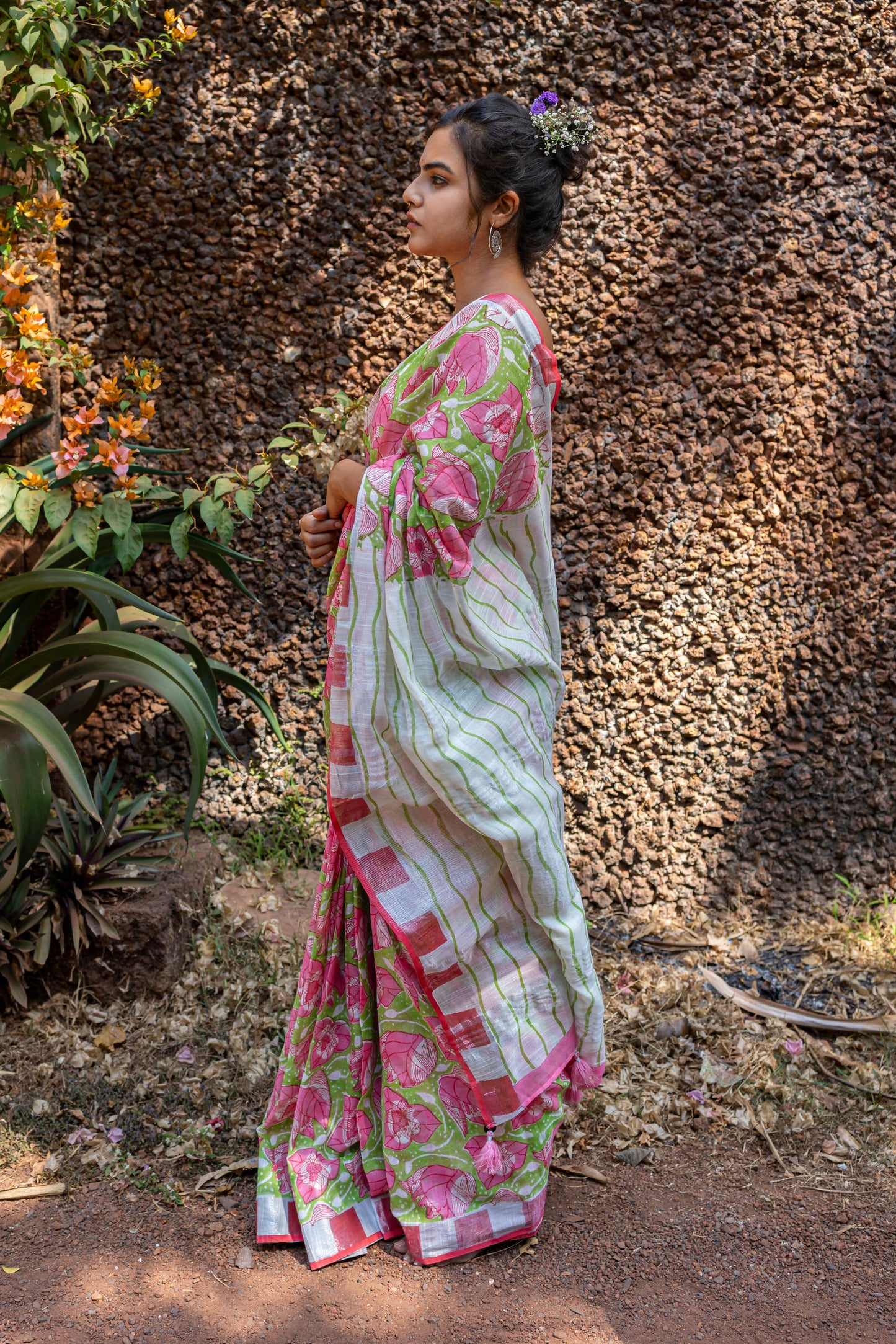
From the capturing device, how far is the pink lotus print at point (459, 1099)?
1.80m

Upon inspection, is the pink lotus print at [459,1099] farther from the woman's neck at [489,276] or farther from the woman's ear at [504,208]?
the woman's ear at [504,208]

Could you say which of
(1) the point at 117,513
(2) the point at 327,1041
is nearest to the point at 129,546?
(1) the point at 117,513

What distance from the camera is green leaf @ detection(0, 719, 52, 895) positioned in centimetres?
201

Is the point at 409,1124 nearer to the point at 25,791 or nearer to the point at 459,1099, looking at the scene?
the point at 459,1099

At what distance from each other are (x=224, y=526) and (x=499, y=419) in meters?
1.07

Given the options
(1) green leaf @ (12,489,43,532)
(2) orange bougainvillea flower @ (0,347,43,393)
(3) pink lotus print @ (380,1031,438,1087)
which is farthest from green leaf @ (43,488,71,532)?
(3) pink lotus print @ (380,1031,438,1087)

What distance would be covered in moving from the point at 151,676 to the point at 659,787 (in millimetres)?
1547

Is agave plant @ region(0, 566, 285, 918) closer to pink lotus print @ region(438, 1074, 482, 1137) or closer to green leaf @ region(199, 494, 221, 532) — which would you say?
green leaf @ region(199, 494, 221, 532)

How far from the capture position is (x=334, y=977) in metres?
1.95

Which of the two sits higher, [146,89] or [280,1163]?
[146,89]

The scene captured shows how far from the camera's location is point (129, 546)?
93.2 inches

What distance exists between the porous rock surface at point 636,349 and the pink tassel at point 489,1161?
1.36 m

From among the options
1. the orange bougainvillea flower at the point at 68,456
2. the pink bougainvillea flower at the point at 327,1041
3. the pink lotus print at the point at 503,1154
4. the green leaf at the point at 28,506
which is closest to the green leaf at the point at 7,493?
the green leaf at the point at 28,506

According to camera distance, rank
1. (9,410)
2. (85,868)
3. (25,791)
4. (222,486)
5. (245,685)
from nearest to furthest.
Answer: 1. (25,791)
2. (9,410)
3. (85,868)
4. (222,486)
5. (245,685)
